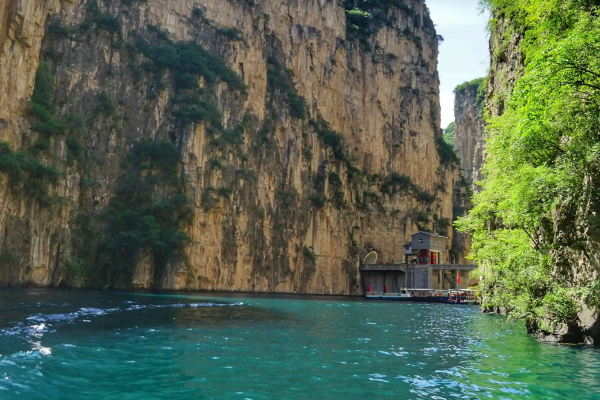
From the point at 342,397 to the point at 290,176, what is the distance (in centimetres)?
7047

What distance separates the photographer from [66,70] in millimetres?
61156

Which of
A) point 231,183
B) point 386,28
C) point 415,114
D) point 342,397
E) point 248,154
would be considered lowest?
point 342,397

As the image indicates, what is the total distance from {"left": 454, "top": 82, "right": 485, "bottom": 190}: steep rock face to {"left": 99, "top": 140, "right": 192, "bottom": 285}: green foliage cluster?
81.2 meters

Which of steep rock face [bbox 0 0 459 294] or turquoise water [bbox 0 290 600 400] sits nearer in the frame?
turquoise water [bbox 0 290 600 400]

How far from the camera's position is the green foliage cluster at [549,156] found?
52.9ft

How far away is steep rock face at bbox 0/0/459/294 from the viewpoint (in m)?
53.6

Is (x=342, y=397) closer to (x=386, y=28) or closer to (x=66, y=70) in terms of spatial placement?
(x=66, y=70)

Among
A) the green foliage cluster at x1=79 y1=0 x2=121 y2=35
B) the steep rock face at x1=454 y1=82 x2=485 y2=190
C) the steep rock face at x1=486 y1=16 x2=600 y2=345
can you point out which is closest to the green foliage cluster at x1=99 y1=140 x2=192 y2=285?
the green foliage cluster at x1=79 y1=0 x2=121 y2=35

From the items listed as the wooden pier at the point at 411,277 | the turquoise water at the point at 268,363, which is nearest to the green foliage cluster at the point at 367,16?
the wooden pier at the point at 411,277

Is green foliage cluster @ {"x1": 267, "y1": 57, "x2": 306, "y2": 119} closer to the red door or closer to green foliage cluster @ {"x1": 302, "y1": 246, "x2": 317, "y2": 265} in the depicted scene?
green foliage cluster @ {"x1": 302, "y1": 246, "x2": 317, "y2": 265}

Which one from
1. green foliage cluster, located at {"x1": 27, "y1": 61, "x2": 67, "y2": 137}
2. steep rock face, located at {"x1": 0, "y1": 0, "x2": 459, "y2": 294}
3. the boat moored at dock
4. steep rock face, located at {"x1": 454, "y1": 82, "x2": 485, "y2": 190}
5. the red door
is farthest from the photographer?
steep rock face, located at {"x1": 454, "y1": 82, "x2": 485, "y2": 190}

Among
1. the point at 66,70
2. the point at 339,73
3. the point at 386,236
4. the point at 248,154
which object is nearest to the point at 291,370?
the point at 66,70

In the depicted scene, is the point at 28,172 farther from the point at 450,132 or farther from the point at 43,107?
the point at 450,132

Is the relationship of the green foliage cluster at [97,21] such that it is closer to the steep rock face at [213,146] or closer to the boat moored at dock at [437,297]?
the steep rock face at [213,146]
